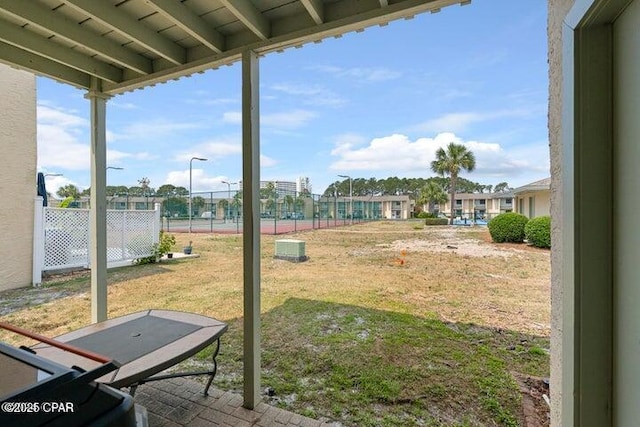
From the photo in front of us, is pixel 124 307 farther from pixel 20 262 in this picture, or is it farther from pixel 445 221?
pixel 445 221

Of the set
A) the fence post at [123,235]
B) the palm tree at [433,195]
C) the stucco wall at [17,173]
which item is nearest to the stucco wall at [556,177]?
the stucco wall at [17,173]

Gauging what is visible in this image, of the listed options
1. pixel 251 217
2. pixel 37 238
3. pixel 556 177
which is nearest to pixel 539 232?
pixel 556 177

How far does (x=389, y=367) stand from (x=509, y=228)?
9630 millimetres

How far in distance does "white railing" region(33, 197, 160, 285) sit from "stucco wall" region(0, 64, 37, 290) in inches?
5.5

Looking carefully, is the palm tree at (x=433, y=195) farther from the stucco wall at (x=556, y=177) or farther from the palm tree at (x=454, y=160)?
the stucco wall at (x=556, y=177)

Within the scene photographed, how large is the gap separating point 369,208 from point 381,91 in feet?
54.8

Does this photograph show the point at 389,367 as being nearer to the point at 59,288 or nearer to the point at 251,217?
the point at 251,217

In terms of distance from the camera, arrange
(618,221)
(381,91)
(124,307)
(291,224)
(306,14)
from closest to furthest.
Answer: (618,221)
(306,14)
(124,307)
(381,91)
(291,224)

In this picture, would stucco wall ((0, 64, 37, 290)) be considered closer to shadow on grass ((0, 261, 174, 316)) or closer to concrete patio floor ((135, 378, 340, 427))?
shadow on grass ((0, 261, 174, 316))

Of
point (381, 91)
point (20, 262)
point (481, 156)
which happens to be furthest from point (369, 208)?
point (20, 262)

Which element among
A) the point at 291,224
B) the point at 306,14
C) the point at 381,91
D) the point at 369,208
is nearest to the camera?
the point at 306,14

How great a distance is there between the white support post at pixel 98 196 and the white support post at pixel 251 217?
1596 mm

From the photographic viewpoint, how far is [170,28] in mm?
1930

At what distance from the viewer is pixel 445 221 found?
24156 mm
